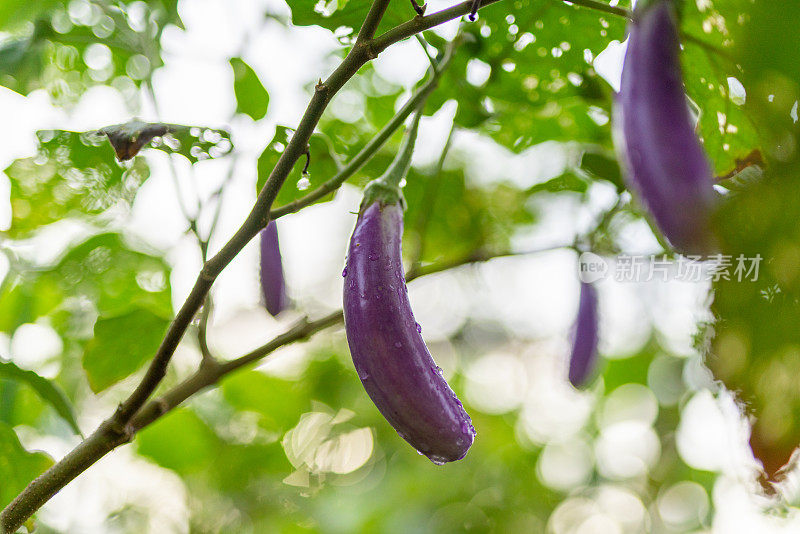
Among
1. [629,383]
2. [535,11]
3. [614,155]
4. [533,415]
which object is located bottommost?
[533,415]

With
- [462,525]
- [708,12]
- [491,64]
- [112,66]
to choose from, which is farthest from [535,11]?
[462,525]

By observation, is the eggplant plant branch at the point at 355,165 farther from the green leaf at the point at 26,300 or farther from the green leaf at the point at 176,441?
the green leaf at the point at 176,441

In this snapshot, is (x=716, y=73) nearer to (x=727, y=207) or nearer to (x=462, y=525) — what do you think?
(x=727, y=207)

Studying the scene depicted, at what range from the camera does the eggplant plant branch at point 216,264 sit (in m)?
0.26

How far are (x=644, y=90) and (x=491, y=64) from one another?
0.28 meters

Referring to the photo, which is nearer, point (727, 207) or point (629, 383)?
point (727, 207)

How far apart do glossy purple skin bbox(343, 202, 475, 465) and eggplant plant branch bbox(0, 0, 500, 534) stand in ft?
0.16

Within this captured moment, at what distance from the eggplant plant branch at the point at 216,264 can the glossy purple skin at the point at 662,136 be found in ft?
0.21

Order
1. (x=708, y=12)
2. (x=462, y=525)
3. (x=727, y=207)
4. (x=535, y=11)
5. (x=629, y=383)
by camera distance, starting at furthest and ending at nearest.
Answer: (x=629, y=383) → (x=462, y=525) → (x=535, y=11) → (x=708, y=12) → (x=727, y=207)

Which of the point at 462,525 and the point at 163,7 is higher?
the point at 163,7

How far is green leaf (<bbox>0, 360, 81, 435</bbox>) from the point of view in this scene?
386 millimetres

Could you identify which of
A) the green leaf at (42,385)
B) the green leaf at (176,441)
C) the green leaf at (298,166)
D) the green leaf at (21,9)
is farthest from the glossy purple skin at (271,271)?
the green leaf at (176,441)

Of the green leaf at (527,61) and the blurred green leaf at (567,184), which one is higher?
the green leaf at (527,61)

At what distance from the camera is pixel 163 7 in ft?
1.69
